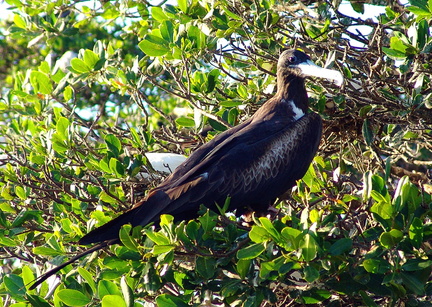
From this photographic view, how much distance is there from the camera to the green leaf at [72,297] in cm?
335

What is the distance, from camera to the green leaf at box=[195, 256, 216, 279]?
10.9ft

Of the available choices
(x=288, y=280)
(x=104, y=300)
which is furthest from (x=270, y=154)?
(x=104, y=300)

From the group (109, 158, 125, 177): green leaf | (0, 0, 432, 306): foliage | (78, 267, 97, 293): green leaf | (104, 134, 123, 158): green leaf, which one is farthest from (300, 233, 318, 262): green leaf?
(104, 134, 123, 158): green leaf

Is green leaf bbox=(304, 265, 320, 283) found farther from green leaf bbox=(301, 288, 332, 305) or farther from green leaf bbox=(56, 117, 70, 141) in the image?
green leaf bbox=(56, 117, 70, 141)

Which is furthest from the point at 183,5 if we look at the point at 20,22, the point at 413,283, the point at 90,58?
the point at 413,283

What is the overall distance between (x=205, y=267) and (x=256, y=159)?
48.1 inches

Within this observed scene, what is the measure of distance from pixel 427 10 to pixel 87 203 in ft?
7.11

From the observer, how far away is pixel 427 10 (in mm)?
3807

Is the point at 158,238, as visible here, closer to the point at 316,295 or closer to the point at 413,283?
the point at 316,295

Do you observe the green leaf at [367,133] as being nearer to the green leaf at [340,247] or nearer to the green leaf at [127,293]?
the green leaf at [340,247]

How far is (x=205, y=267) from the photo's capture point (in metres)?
3.34

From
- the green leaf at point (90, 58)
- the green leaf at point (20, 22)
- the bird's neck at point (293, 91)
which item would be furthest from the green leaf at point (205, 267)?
the green leaf at point (20, 22)

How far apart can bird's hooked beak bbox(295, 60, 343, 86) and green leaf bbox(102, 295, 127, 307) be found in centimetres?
177

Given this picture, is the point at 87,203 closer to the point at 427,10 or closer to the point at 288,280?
the point at 288,280
